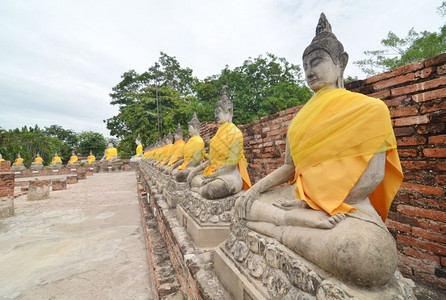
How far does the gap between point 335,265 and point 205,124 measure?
279 inches

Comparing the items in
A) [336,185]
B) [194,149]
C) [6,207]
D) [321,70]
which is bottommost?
[6,207]

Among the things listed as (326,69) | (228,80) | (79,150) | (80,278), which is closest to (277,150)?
(326,69)

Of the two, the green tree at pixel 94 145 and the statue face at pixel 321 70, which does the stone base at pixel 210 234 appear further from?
the green tree at pixel 94 145

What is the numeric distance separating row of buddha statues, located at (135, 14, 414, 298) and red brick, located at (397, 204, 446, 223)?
0.98m

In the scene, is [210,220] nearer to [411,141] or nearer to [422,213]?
[422,213]

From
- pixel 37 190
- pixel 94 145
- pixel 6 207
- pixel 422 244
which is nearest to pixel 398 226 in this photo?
pixel 422 244

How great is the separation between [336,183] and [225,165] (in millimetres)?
1688

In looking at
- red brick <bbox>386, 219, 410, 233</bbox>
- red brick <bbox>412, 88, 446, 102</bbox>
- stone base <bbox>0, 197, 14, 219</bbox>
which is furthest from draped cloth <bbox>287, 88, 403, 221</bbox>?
stone base <bbox>0, 197, 14, 219</bbox>

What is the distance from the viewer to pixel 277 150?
15.1ft

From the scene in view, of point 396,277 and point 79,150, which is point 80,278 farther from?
point 79,150

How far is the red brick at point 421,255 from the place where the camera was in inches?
80.2

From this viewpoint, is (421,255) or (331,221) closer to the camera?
(331,221)

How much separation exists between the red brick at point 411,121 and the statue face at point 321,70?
120 centimetres

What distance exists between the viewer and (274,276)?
134 cm
